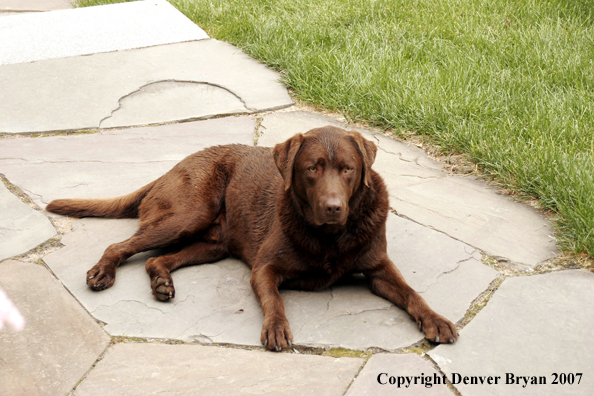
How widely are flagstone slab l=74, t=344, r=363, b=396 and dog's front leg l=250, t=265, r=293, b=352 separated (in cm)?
6

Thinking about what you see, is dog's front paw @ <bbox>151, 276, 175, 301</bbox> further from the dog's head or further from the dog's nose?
the dog's nose

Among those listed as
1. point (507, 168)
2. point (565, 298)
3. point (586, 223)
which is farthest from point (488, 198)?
point (565, 298)

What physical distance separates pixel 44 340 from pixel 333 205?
1538 millimetres

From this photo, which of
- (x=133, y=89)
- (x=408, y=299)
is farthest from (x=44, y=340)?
(x=133, y=89)

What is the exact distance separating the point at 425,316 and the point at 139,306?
150cm

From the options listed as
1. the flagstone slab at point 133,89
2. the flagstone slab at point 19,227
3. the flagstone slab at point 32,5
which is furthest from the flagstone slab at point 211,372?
the flagstone slab at point 32,5

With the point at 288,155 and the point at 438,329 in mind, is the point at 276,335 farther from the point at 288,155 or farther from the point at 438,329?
the point at 288,155

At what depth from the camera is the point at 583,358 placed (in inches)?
115

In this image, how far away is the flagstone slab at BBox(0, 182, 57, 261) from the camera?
388 centimetres

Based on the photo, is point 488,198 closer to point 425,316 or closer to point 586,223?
point 586,223

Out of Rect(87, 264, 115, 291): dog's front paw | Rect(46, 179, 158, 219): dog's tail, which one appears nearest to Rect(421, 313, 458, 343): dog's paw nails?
Rect(87, 264, 115, 291): dog's front paw

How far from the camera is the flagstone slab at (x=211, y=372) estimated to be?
2721 mm

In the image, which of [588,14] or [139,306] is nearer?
[139,306]

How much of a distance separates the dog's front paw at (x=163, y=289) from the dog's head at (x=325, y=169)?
83 centimetres
